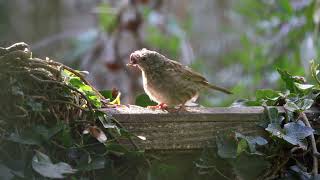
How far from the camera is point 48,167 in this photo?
115 cm

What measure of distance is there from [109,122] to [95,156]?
84 mm

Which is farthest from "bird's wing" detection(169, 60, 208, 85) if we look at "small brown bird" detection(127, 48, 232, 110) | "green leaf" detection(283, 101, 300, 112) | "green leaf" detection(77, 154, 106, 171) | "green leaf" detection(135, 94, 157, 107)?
"green leaf" detection(77, 154, 106, 171)

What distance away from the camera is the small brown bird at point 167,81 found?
5.91 feet

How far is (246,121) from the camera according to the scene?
1.44 m

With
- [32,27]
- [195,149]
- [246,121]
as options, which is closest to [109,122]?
[195,149]

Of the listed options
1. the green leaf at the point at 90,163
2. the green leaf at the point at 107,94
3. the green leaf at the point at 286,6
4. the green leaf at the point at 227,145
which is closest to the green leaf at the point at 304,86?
the green leaf at the point at 227,145

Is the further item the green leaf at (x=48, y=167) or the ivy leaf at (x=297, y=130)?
the ivy leaf at (x=297, y=130)

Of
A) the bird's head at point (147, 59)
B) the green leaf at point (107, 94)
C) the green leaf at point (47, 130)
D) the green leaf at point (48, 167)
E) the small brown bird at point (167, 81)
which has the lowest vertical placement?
Result: the green leaf at point (48, 167)

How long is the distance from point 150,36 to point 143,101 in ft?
9.67

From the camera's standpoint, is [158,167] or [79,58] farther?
[79,58]

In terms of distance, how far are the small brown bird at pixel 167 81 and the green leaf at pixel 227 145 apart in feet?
1.16

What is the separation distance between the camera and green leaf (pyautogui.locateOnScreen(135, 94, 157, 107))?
5.54 ft

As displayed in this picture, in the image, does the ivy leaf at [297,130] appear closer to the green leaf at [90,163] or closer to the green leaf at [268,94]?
the green leaf at [268,94]

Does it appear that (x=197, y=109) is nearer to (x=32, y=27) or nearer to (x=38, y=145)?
(x=38, y=145)
